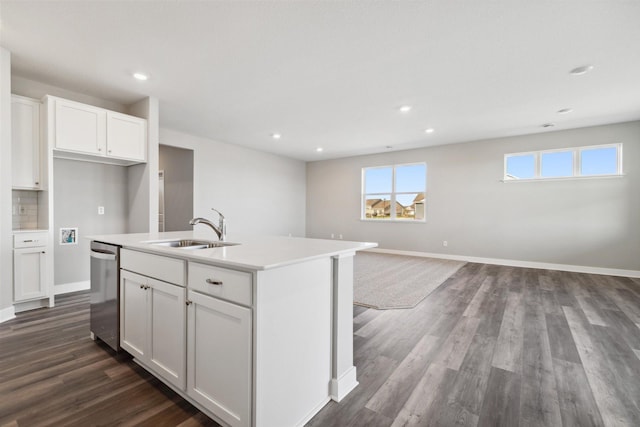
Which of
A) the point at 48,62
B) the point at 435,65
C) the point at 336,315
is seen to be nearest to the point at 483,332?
the point at 336,315

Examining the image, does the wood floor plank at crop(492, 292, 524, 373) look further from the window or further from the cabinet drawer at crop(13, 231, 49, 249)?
the cabinet drawer at crop(13, 231, 49, 249)

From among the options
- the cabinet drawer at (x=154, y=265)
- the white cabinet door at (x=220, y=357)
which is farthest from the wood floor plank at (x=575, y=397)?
the cabinet drawer at (x=154, y=265)

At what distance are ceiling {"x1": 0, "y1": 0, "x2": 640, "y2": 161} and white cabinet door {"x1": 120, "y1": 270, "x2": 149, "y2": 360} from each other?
2.05 metres

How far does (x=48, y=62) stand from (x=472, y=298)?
5.55 meters

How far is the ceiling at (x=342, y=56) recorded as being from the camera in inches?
84.4

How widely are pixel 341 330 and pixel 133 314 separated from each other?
1464 mm

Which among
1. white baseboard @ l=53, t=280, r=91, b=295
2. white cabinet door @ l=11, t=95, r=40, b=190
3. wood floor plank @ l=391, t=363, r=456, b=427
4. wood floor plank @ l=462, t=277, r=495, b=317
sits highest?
white cabinet door @ l=11, t=95, r=40, b=190

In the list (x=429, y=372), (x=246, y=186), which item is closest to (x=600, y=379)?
(x=429, y=372)

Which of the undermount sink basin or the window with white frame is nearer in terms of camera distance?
the undermount sink basin

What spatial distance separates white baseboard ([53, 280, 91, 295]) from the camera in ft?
11.9

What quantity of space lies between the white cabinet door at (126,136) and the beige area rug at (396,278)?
11.4ft

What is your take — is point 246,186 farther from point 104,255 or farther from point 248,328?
point 248,328

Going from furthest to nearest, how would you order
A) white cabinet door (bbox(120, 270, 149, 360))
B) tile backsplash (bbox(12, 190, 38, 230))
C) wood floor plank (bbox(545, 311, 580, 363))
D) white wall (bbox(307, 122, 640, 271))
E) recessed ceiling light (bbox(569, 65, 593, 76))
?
white wall (bbox(307, 122, 640, 271)), tile backsplash (bbox(12, 190, 38, 230)), recessed ceiling light (bbox(569, 65, 593, 76)), wood floor plank (bbox(545, 311, 580, 363)), white cabinet door (bbox(120, 270, 149, 360))

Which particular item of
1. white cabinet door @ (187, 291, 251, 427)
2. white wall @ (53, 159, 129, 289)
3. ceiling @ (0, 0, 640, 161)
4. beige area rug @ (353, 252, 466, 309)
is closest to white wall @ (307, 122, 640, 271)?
beige area rug @ (353, 252, 466, 309)
